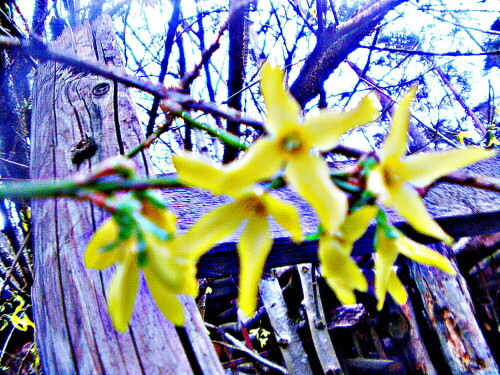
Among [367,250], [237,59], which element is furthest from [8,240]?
[367,250]

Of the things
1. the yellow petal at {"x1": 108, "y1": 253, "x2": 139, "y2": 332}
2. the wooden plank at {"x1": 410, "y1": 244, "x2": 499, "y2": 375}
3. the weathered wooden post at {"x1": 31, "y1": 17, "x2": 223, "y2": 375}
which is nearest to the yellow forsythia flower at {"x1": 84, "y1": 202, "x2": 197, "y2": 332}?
the yellow petal at {"x1": 108, "y1": 253, "x2": 139, "y2": 332}

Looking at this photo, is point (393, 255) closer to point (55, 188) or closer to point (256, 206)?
point (256, 206)

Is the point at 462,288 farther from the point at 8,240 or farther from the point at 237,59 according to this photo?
the point at 8,240

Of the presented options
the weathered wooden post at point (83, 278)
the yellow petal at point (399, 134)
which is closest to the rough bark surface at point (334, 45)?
the weathered wooden post at point (83, 278)

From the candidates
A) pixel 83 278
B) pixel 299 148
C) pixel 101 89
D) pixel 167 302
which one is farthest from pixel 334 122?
pixel 101 89

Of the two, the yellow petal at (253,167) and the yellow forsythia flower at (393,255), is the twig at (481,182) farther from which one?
the yellow petal at (253,167)
